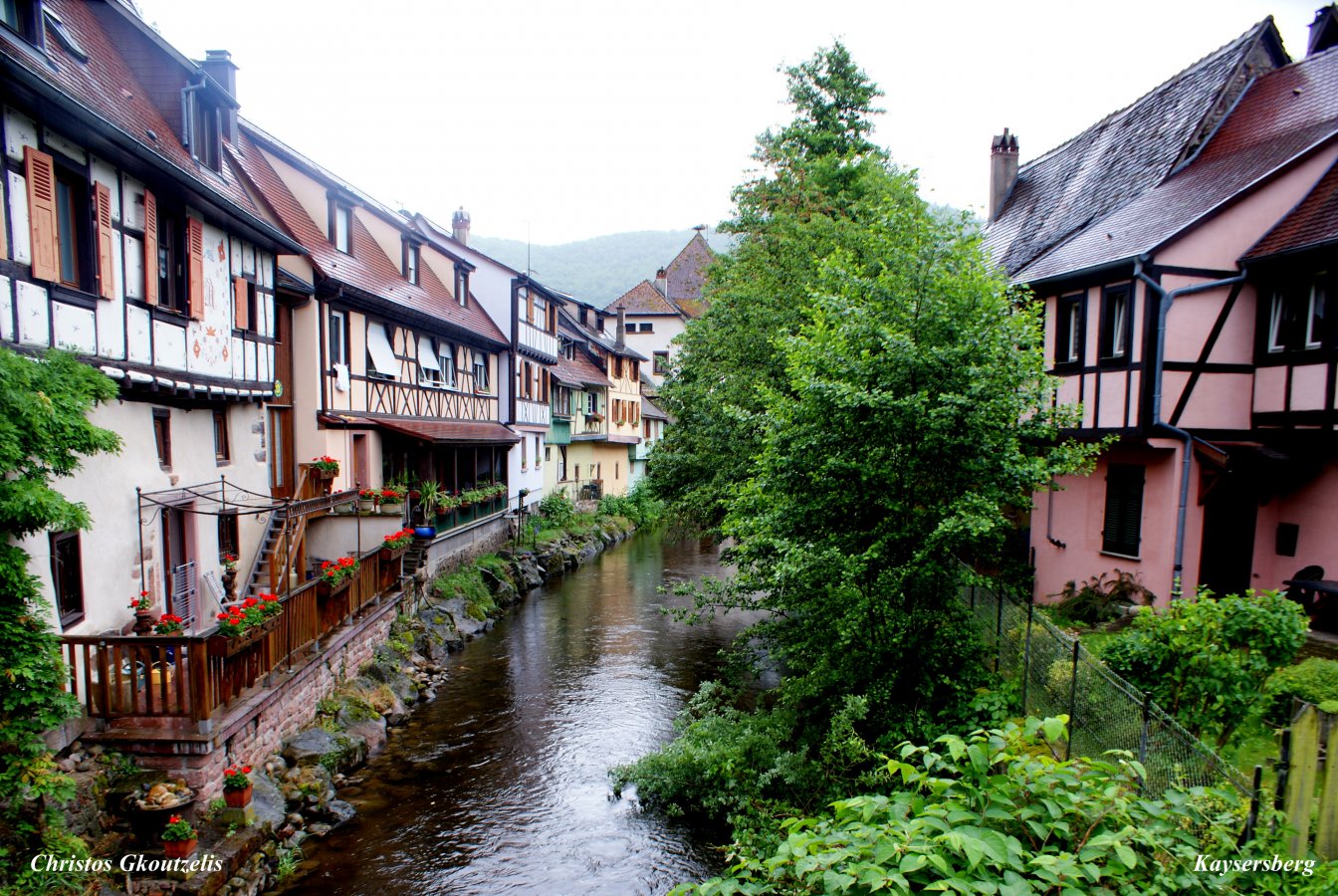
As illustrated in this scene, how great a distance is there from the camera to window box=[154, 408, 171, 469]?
417 inches

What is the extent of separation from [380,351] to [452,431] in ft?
10.9

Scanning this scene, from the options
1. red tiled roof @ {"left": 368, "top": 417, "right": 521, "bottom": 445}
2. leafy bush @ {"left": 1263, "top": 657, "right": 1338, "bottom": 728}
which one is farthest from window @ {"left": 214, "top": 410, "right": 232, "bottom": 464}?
Result: leafy bush @ {"left": 1263, "top": 657, "right": 1338, "bottom": 728}

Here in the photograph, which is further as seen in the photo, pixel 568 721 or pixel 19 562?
pixel 568 721

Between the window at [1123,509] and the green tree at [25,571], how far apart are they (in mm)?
14788

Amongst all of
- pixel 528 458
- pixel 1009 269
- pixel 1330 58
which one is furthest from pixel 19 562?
pixel 528 458

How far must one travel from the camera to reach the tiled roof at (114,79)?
927 centimetres

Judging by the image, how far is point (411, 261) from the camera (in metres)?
22.8

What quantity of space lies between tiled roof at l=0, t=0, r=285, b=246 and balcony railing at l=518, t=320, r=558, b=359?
1466 centimetres

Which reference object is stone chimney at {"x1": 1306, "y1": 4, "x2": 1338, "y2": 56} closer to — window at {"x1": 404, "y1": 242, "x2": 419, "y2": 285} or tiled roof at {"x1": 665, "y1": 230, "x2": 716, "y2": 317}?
window at {"x1": 404, "y1": 242, "x2": 419, "y2": 285}

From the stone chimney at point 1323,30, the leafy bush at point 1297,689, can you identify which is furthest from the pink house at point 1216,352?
the leafy bush at point 1297,689

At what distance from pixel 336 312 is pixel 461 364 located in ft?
→ 23.1

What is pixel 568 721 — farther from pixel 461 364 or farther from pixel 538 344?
pixel 538 344

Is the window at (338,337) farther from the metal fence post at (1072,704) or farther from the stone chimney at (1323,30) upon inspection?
the stone chimney at (1323,30)

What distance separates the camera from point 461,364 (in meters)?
23.5
